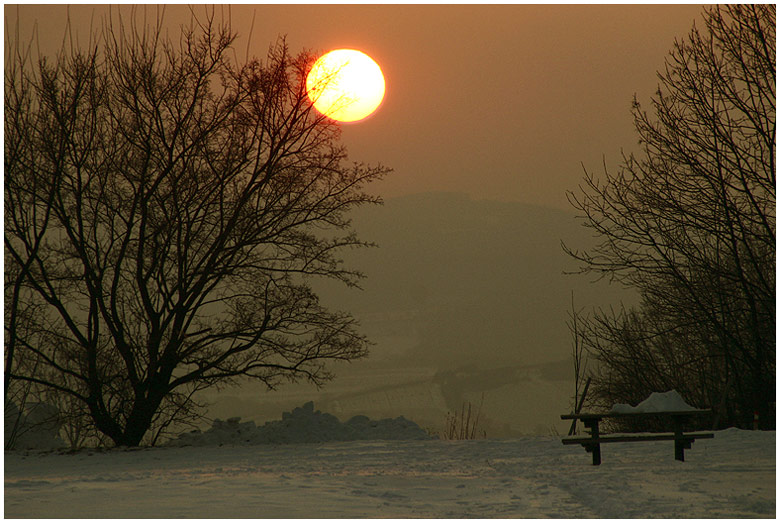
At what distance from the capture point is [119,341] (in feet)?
47.3

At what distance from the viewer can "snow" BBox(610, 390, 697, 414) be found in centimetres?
1055

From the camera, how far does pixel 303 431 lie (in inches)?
592

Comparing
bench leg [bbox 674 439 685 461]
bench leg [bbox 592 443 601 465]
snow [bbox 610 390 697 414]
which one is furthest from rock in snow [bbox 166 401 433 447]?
bench leg [bbox 674 439 685 461]

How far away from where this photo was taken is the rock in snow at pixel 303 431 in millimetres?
14797

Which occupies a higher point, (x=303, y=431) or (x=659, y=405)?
(x=659, y=405)

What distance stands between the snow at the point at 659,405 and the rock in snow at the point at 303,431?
495 centimetres

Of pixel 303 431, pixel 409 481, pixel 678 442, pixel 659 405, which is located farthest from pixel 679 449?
pixel 303 431

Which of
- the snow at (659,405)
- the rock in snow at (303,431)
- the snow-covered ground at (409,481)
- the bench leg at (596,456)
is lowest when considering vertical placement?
the snow-covered ground at (409,481)

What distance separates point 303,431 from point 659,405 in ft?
22.7

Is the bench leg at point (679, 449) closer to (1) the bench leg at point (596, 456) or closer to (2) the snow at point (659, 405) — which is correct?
(2) the snow at point (659, 405)

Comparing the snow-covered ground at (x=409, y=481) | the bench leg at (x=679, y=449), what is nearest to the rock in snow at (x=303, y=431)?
the snow-covered ground at (x=409, y=481)

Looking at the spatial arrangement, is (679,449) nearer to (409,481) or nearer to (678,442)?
(678,442)

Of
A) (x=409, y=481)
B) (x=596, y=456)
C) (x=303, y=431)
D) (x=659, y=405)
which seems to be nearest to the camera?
(x=409, y=481)

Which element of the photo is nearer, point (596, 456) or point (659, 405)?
point (596, 456)
